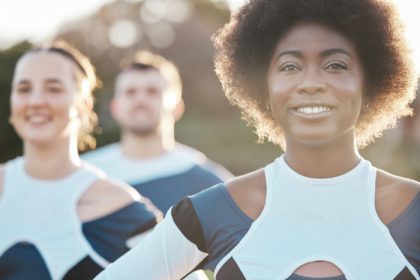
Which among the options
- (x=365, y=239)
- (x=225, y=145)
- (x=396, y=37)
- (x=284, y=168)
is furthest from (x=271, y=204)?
(x=225, y=145)

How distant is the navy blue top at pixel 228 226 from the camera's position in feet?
10.2

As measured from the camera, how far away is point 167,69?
8.77 m

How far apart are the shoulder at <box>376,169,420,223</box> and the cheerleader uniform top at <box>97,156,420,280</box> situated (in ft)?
0.08

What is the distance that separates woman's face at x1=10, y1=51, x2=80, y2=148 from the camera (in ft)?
16.1

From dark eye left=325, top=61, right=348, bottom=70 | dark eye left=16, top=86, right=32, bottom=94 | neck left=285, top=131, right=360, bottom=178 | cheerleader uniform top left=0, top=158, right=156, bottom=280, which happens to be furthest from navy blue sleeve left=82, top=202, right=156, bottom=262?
dark eye left=325, top=61, right=348, bottom=70

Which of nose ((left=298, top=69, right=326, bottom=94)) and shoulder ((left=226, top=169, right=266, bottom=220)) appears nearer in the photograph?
nose ((left=298, top=69, right=326, bottom=94))

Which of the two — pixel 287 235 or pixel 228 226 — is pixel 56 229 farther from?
pixel 287 235

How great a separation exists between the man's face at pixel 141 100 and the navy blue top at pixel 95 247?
3031mm

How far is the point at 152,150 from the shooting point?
7.80m

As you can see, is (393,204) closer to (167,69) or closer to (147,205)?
(147,205)

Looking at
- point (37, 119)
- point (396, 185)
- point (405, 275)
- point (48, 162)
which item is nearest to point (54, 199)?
point (48, 162)

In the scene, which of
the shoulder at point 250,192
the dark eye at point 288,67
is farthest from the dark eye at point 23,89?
the dark eye at point 288,67

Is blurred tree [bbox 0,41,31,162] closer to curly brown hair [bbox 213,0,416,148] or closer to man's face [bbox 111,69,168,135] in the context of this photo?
man's face [bbox 111,69,168,135]

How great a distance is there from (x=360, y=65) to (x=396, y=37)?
26 cm
